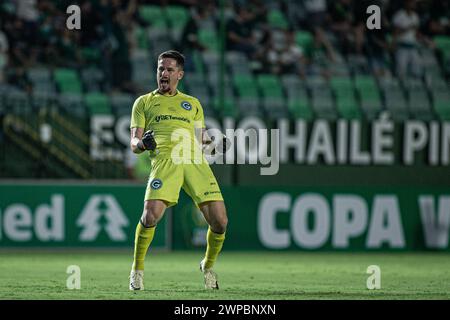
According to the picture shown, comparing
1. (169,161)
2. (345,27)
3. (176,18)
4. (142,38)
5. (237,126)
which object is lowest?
(169,161)

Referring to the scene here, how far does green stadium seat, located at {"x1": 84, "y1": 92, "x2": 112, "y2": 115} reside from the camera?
52.5ft

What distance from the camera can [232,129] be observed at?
1543 centimetres

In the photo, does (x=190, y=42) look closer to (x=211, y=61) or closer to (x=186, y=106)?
(x=211, y=61)

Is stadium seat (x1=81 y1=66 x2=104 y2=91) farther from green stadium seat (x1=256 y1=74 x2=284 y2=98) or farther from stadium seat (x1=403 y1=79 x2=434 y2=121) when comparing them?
stadium seat (x1=403 y1=79 x2=434 y2=121)

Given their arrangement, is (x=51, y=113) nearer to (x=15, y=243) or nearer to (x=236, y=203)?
(x=15, y=243)

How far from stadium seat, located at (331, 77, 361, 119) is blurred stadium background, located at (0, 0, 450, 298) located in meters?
0.04

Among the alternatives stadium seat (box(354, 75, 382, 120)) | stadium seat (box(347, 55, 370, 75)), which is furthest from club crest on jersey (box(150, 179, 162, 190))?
stadium seat (box(347, 55, 370, 75))

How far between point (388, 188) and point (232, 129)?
2.62 metres

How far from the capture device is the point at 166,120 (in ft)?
31.3

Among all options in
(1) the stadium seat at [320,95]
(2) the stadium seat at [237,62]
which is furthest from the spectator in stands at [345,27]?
(2) the stadium seat at [237,62]

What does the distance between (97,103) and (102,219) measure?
2.12 m

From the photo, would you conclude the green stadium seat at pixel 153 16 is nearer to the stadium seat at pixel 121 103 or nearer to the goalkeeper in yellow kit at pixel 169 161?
the stadium seat at pixel 121 103

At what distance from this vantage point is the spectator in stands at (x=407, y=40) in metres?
17.9

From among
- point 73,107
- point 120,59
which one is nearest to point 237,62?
point 120,59
